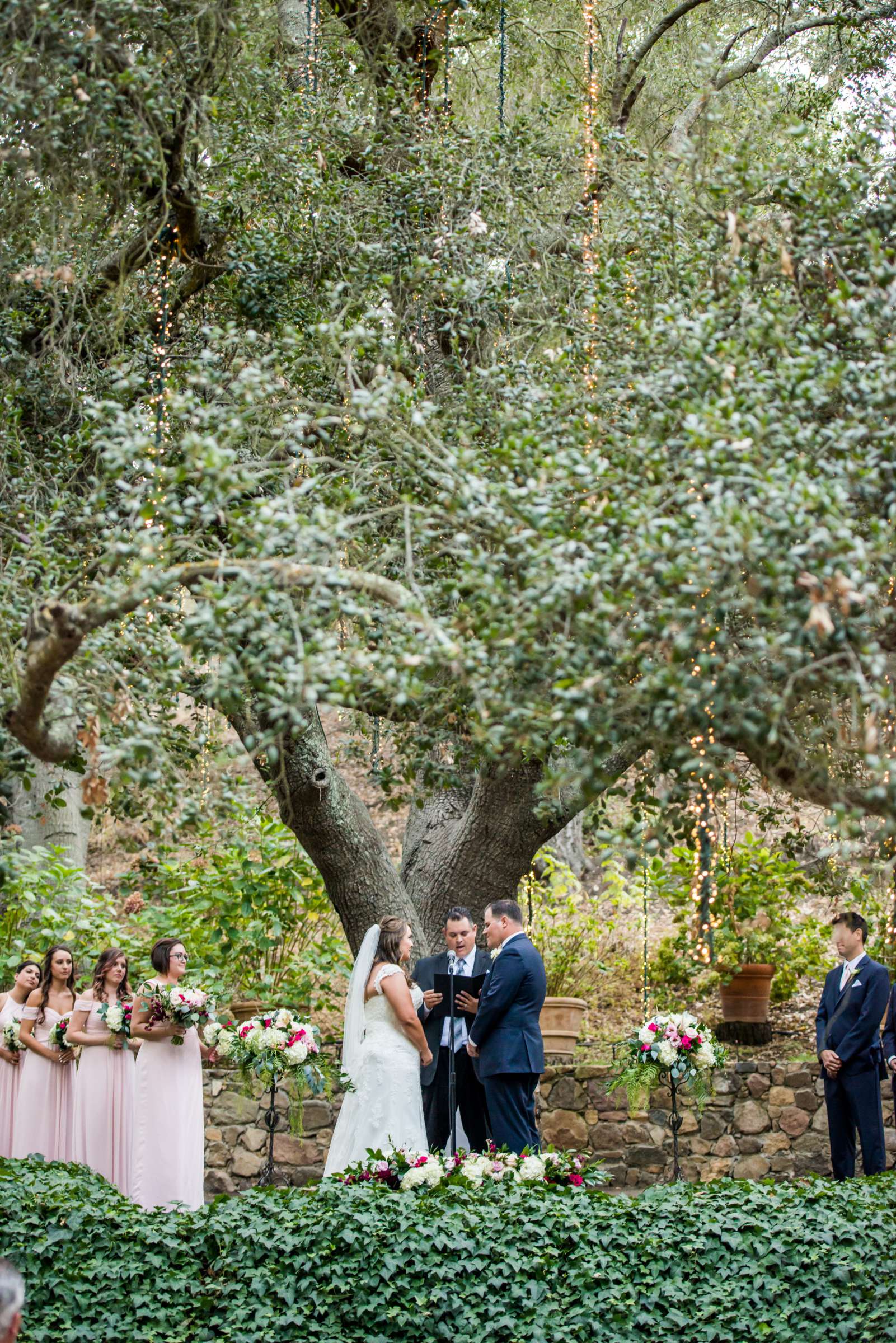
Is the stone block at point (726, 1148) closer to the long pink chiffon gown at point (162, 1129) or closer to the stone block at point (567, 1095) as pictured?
the stone block at point (567, 1095)

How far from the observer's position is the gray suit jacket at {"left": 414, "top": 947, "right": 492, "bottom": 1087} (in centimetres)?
650

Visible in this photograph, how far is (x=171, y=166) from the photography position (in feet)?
19.4

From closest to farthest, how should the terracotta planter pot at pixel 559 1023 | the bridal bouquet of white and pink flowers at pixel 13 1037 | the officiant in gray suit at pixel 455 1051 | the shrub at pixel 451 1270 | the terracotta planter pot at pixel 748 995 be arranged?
the shrub at pixel 451 1270, the officiant in gray suit at pixel 455 1051, the bridal bouquet of white and pink flowers at pixel 13 1037, the terracotta planter pot at pixel 559 1023, the terracotta planter pot at pixel 748 995

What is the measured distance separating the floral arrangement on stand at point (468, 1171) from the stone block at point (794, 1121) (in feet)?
11.2

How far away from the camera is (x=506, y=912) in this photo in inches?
243

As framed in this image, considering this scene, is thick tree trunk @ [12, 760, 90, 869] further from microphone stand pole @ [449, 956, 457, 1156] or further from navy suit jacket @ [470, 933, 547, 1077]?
navy suit jacket @ [470, 933, 547, 1077]

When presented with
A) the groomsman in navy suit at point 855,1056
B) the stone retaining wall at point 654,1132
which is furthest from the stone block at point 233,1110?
the groomsman in navy suit at point 855,1056

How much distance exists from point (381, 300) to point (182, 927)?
196 inches

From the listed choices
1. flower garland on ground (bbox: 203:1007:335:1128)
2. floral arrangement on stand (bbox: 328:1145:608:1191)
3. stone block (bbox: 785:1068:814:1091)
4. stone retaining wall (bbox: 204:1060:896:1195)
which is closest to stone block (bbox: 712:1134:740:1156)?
stone retaining wall (bbox: 204:1060:896:1195)

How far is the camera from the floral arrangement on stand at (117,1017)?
6.30 meters

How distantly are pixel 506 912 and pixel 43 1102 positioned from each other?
2713mm

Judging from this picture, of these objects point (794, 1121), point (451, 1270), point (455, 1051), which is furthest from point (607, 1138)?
point (451, 1270)

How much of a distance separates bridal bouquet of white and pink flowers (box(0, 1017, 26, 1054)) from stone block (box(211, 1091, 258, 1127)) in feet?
5.34

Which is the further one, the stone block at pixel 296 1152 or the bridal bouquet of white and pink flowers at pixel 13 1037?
the stone block at pixel 296 1152
